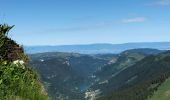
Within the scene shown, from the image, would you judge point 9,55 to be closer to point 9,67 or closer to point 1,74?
point 9,67

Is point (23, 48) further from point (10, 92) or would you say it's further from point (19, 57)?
point (10, 92)

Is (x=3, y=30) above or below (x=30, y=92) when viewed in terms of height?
above

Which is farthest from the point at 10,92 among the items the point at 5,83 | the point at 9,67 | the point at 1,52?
the point at 1,52

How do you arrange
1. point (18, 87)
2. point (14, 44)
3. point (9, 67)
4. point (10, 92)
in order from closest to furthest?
point (10, 92) < point (18, 87) < point (9, 67) < point (14, 44)

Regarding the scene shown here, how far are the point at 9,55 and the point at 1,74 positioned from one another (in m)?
5.83

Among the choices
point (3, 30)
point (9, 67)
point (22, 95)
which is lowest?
point (22, 95)

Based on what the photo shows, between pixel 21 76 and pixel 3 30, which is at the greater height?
pixel 3 30

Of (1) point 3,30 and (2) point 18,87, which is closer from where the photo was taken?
(2) point 18,87

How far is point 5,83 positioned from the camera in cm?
1362

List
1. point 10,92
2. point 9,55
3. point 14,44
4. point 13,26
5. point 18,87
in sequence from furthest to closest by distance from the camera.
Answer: point 14,44
point 9,55
point 13,26
point 18,87
point 10,92

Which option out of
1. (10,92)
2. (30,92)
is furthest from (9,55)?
(10,92)

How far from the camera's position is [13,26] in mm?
17438

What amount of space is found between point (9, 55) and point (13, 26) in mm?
2482

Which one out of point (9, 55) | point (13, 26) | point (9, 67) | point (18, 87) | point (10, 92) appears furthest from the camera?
point (9, 55)
